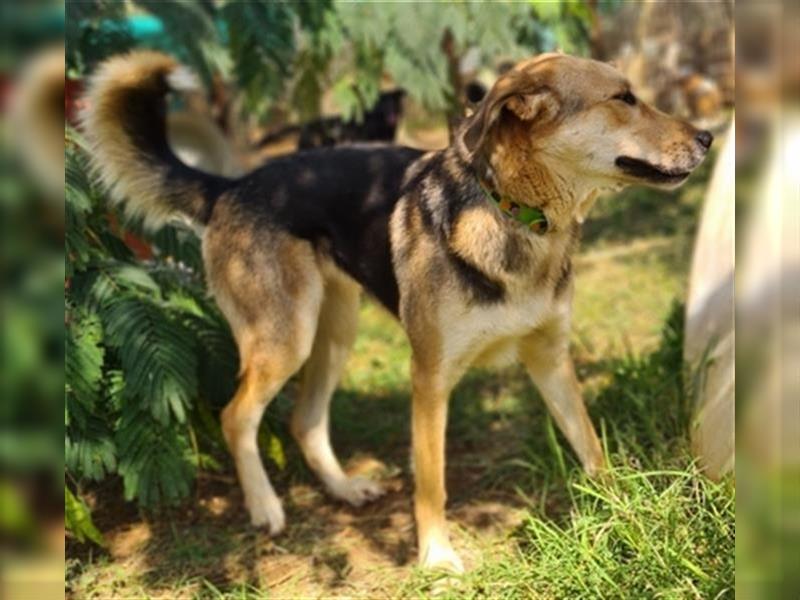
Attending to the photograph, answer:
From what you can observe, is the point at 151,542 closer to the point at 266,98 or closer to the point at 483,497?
the point at 483,497

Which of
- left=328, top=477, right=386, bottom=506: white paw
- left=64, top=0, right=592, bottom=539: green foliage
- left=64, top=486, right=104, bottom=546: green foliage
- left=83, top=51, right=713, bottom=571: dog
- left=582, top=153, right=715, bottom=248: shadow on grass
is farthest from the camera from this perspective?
left=582, top=153, right=715, bottom=248: shadow on grass

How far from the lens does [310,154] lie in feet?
14.4

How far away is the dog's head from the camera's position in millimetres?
3385

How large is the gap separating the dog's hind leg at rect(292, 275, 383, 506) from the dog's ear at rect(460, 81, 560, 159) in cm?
133

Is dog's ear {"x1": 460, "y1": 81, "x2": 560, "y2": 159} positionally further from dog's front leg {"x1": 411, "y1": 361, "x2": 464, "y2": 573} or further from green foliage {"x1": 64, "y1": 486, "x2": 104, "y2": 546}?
green foliage {"x1": 64, "y1": 486, "x2": 104, "y2": 546}

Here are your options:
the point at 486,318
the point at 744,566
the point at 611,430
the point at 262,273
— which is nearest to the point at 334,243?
the point at 262,273

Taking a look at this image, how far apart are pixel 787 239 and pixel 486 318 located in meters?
2.26

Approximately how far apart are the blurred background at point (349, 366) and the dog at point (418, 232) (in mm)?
199

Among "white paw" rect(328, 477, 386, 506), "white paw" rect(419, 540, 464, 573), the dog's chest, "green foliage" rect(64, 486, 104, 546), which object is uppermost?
the dog's chest

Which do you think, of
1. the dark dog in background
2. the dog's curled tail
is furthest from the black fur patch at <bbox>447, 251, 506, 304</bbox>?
the dark dog in background

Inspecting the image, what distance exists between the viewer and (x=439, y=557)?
3709 millimetres

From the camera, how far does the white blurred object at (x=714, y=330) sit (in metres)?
3.43

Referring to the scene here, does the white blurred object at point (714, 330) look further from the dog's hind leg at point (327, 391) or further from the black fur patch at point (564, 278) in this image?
the dog's hind leg at point (327, 391)

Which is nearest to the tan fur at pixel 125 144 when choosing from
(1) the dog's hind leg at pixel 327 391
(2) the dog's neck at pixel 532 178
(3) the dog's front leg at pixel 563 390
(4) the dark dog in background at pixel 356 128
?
(1) the dog's hind leg at pixel 327 391
